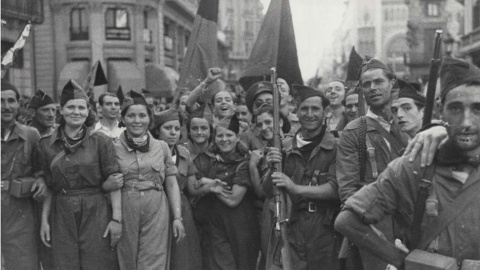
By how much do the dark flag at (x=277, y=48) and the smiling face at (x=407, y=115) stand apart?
3.15 m

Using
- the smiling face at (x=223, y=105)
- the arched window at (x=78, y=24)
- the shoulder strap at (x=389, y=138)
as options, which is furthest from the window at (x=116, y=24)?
the shoulder strap at (x=389, y=138)

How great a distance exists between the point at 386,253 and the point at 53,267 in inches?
148

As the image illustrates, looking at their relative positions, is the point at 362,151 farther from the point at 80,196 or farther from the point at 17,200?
the point at 17,200

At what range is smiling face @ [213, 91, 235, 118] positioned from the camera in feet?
27.6

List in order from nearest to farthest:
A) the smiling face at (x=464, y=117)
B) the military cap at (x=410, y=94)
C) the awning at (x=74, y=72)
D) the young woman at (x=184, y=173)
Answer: the smiling face at (x=464, y=117), the military cap at (x=410, y=94), the young woman at (x=184, y=173), the awning at (x=74, y=72)

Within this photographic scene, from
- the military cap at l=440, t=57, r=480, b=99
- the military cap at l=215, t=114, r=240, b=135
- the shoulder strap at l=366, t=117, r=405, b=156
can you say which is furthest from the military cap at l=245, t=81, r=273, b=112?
the military cap at l=440, t=57, r=480, b=99

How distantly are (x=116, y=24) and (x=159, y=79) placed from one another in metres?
5.57

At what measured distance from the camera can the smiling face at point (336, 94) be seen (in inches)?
336

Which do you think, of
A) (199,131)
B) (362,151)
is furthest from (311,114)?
(199,131)

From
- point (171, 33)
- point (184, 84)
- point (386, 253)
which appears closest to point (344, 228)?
point (386, 253)

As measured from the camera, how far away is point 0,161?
18.6 ft

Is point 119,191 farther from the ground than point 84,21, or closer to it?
closer to it

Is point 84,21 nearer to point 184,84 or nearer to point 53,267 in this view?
point 184,84

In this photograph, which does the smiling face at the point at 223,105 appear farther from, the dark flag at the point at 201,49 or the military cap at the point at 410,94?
the military cap at the point at 410,94
